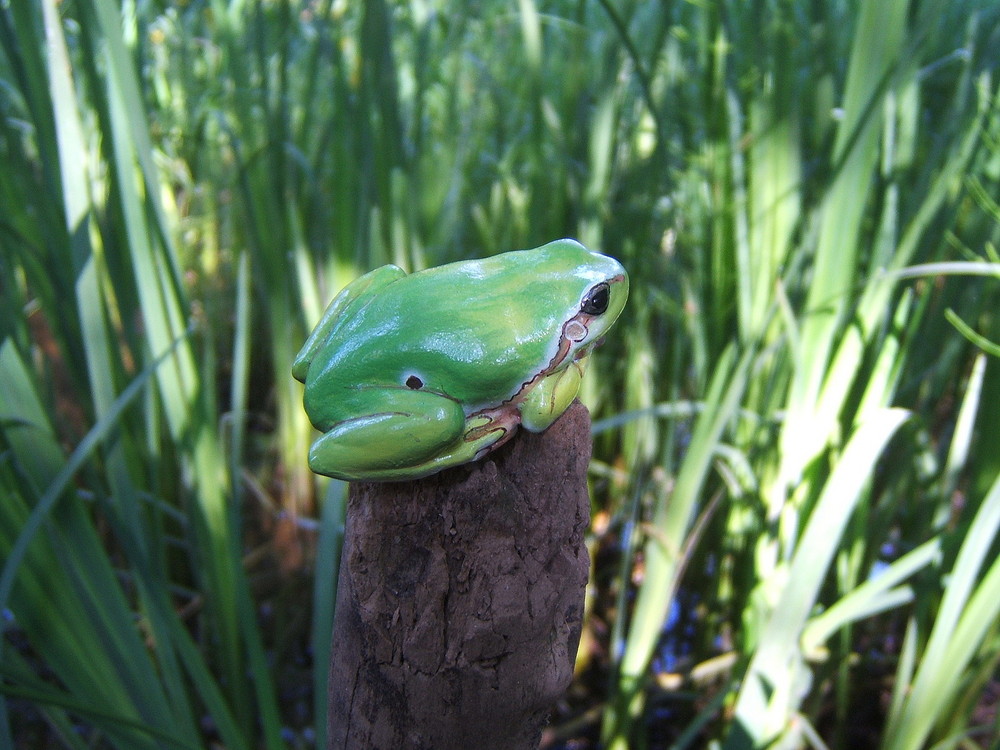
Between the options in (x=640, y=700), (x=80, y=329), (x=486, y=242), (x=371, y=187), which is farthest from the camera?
(x=486, y=242)

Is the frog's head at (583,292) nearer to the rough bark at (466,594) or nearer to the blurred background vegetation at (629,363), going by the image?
the rough bark at (466,594)

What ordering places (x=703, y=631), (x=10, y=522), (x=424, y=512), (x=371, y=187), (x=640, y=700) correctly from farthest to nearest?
1. (x=703, y=631)
2. (x=640, y=700)
3. (x=371, y=187)
4. (x=10, y=522)
5. (x=424, y=512)

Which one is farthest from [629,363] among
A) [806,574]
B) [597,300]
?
[597,300]

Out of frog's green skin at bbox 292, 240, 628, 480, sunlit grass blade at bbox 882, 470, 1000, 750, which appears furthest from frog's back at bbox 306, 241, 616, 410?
sunlit grass blade at bbox 882, 470, 1000, 750

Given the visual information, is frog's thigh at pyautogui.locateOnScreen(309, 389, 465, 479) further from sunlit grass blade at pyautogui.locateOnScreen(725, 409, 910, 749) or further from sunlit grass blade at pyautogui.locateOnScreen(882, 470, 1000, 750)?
sunlit grass blade at pyautogui.locateOnScreen(882, 470, 1000, 750)

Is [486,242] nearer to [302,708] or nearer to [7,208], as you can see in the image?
[7,208]

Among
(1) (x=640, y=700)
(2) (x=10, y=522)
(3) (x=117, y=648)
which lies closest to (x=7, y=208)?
(2) (x=10, y=522)

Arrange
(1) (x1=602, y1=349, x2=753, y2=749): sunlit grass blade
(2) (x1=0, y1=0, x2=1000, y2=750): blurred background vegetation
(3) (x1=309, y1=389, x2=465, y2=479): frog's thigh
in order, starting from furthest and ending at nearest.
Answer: (1) (x1=602, y1=349, x2=753, y2=749): sunlit grass blade → (2) (x1=0, y1=0, x2=1000, y2=750): blurred background vegetation → (3) (x1=309, y1=389, x2=465, y2=479): frog's thigh

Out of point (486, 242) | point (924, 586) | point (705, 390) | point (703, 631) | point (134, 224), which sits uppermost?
point (134, 224)
